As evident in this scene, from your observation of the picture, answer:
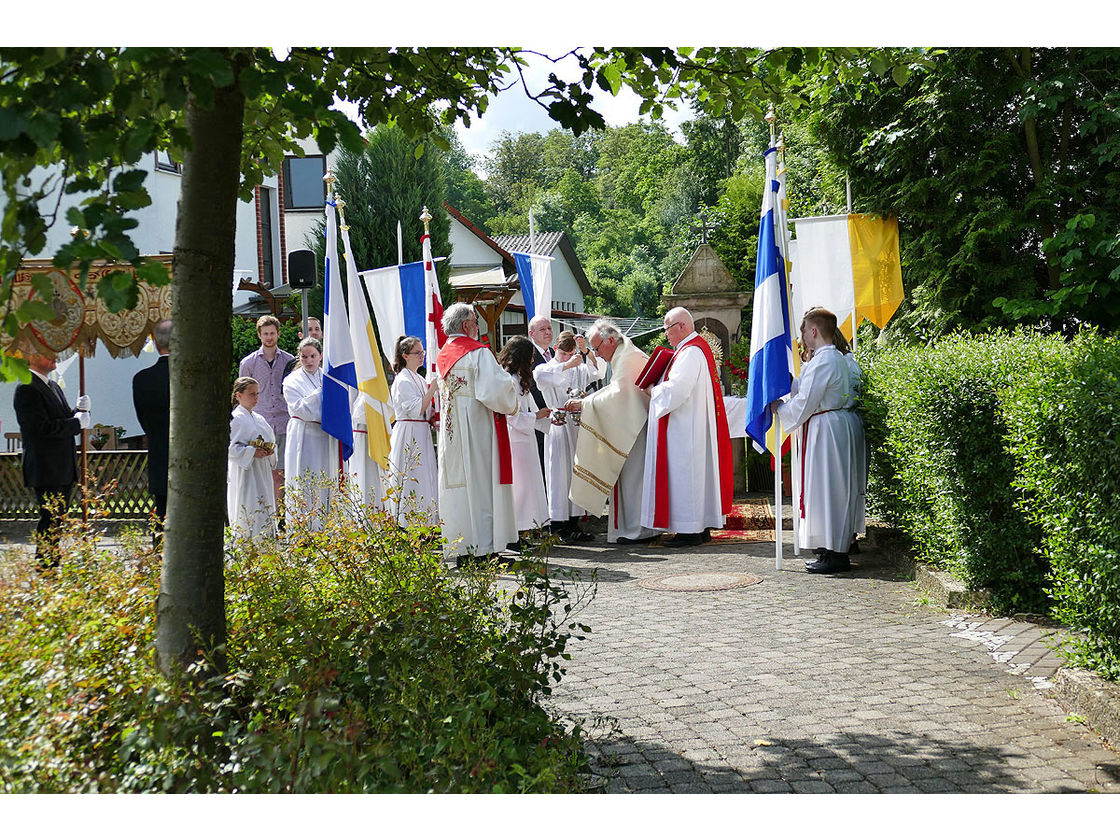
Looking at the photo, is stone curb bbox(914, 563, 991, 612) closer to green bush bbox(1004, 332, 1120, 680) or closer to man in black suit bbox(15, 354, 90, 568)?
green bush bbox(1004, 332, 1120, 680)

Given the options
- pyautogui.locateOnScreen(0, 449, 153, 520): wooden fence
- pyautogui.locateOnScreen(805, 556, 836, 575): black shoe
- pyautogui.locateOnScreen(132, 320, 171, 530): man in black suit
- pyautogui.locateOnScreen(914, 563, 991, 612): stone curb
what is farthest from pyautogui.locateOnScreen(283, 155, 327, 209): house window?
pyautogui.locateOnScreen(914, 563, 991, 612): stone curb

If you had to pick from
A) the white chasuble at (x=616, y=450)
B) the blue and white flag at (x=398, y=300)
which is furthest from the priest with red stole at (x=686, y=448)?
the blue and white flag at (x=398, y=300)

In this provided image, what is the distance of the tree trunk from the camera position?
3.58 meters

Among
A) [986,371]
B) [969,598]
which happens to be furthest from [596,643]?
[986,371]

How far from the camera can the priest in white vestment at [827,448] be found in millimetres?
8523

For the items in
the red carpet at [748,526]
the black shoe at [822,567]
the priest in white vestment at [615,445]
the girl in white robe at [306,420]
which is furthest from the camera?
the priest in white vestment at [615,445]

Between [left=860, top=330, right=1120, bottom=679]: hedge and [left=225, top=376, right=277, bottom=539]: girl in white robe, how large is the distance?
531 centimetres

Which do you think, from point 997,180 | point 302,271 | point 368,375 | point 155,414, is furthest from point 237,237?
point 997,180

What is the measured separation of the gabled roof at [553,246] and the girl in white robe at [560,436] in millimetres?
35639

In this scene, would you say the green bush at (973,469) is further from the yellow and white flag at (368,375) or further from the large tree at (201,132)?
the yellow and white flag at (368,375)

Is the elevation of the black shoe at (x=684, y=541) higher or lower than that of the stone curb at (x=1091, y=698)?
higher

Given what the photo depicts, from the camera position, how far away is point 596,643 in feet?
20.8

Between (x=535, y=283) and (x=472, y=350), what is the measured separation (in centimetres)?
454

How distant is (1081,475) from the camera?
15.2ft
